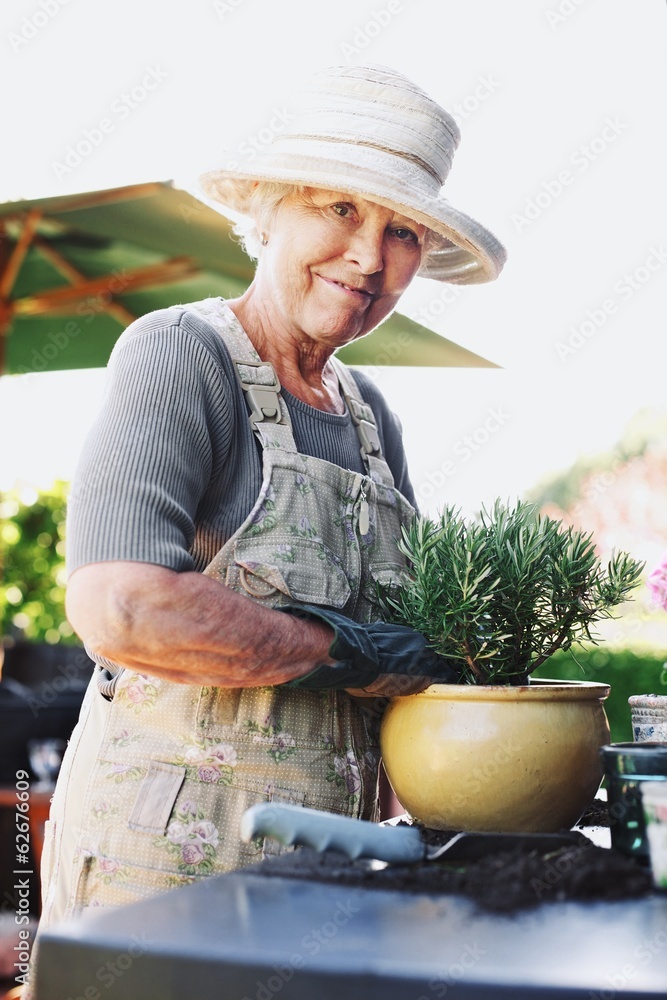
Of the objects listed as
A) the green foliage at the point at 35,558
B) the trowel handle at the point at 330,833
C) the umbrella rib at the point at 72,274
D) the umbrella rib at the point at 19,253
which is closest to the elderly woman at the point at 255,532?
the trowel handle at the point at 330,833

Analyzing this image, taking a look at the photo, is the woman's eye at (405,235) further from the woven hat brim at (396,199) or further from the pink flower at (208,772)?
the pink flower at (208,772)

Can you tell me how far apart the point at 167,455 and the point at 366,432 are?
601 millimetres

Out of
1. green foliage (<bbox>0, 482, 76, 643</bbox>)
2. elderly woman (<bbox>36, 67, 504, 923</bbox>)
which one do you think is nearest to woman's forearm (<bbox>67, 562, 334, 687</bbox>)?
elderly woman (<bbox>36, 67, 504, 923</bbox>)

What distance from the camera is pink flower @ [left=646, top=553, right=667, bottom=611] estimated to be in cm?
153

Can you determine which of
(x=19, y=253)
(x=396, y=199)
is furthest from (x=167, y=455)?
(x=19, y=253)

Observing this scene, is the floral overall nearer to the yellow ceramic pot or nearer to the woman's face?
the woman's face

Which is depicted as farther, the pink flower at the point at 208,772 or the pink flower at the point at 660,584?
the pink flower at the point at 660,584

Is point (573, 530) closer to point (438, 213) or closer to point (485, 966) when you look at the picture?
point (438, 213)

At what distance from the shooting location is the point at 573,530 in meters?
1.28

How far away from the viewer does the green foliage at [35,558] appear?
6.69m

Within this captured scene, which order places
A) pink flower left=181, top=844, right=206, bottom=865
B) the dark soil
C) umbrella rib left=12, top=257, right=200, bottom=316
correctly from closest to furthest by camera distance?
the dark soil → pink flower left=181, top=844, right=206, bottom=865 → umbrella rib left=12, top=257, right=200, bottom=316

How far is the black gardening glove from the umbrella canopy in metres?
2.78

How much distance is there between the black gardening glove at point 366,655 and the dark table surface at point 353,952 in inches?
14.6

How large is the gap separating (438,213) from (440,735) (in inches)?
32.0
